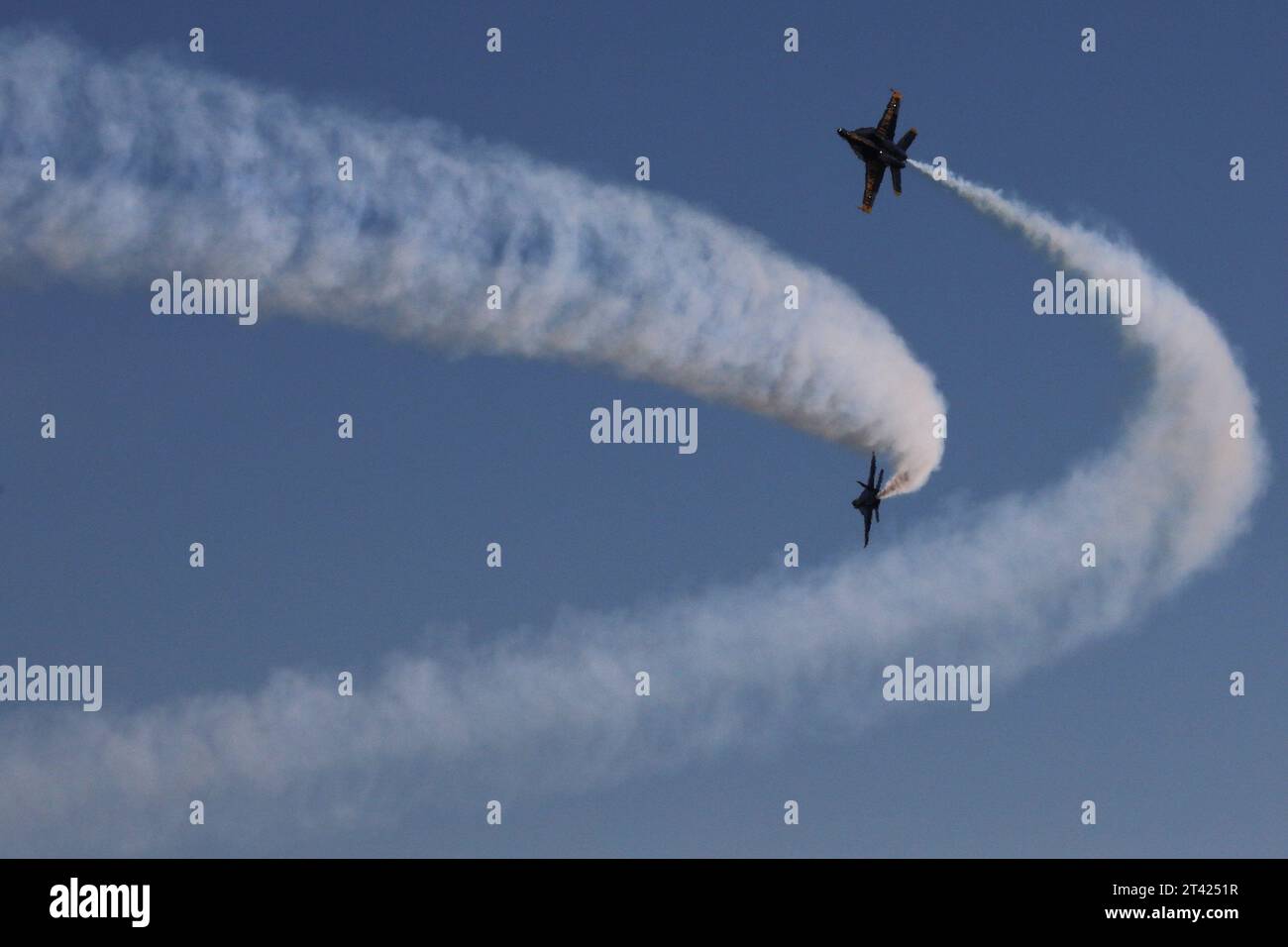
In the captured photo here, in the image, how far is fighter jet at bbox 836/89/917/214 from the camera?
10294cm

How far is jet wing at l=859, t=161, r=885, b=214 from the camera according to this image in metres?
104

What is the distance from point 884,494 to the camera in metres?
106

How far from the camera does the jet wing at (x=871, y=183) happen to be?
103625mm

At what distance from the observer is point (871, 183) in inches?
4109

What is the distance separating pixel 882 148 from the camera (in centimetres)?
10300

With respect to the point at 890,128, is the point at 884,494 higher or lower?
lower

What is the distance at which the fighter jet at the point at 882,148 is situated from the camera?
10294cm

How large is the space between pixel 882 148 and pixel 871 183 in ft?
5.92
